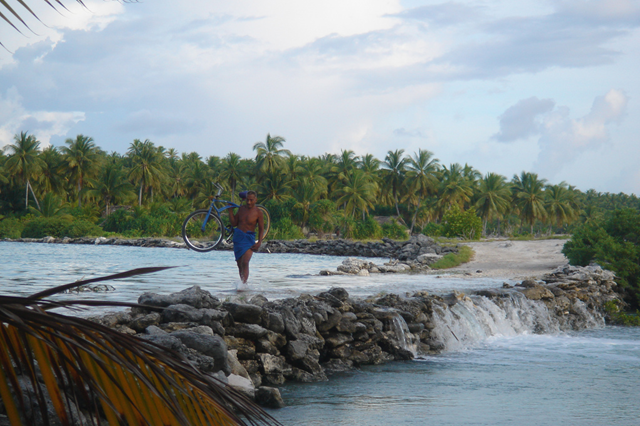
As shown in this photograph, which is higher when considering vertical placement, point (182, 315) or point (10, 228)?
point (10, 228)

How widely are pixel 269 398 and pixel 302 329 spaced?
68.5 inches

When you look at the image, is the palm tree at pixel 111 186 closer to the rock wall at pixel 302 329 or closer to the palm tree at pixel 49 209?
the palm tree at pixel 49 209

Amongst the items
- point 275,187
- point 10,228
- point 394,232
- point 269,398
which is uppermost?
point 275,187

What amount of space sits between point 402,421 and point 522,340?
5.77 metres

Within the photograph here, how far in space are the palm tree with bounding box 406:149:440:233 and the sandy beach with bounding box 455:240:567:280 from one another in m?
28.8

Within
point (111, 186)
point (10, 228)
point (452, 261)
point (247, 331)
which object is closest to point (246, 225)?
point (247, 331)

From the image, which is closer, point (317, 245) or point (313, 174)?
point (317, 245)

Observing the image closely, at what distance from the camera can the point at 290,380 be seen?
6.50 meters

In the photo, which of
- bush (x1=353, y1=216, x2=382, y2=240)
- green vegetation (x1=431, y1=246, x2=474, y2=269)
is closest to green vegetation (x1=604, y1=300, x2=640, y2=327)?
green vegetation (x1=431, y1=246, x2=474, y2=269)

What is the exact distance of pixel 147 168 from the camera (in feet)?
177

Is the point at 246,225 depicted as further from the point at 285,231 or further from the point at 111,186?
the point at 111,186

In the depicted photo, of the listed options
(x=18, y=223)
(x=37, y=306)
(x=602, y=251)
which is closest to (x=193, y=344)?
(x=37, y=306)

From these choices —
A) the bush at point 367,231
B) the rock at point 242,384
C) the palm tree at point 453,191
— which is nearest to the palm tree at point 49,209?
the bush at point 367,231

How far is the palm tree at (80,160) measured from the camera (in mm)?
52188
